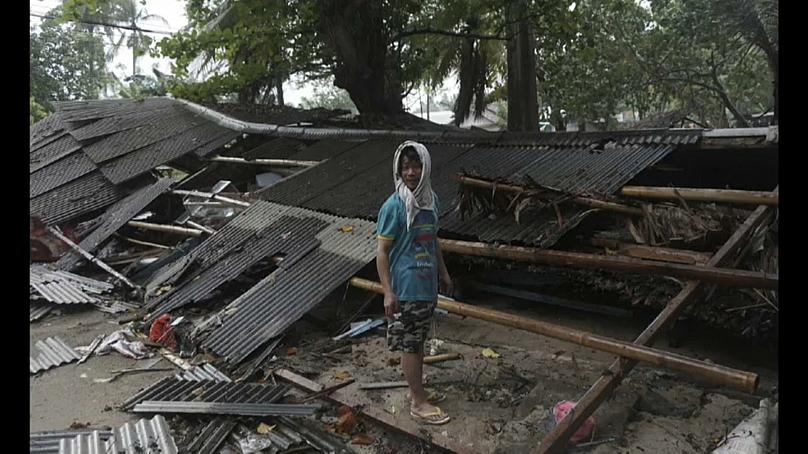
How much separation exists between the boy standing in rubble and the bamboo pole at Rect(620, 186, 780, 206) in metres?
2.05

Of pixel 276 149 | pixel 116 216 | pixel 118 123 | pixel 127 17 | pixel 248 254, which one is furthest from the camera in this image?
pixel 127 17

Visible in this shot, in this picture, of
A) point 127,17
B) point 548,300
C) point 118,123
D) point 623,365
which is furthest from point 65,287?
point 127,17

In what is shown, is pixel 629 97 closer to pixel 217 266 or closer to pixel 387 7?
pixel 387 7

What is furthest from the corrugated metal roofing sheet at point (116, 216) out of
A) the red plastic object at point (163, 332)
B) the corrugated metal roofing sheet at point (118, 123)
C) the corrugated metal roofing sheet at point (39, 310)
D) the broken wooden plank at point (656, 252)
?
the broken wooden plank at point (656, 252)

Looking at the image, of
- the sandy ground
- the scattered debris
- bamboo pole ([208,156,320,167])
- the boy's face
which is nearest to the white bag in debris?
the sandy ground

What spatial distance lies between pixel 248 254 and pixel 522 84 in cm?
874

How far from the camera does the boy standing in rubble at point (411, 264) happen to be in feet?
11.1

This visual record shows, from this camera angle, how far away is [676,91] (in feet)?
52.6

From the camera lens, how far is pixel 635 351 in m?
2.96

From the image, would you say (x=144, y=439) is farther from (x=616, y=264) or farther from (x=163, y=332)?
(x=616, y=264)

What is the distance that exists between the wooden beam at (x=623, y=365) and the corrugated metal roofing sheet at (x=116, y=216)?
7.39 m

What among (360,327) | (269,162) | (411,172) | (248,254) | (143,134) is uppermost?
(143,134)

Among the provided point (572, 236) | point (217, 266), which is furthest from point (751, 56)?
point (217, 266)

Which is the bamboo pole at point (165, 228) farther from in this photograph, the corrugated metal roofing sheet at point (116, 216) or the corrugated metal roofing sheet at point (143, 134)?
the corrugated metal roofing sheet at point (143, 134)
